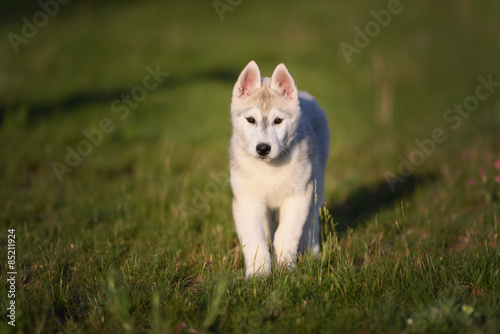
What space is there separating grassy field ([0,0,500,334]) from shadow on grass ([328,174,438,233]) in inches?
1.8

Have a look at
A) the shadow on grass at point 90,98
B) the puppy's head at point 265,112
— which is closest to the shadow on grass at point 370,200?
the puppy's head at point 265,112

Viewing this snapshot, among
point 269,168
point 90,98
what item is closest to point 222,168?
point 269,168

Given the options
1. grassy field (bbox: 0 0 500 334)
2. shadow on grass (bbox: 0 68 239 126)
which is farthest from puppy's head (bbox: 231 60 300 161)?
shadow on grass (bbox: 0 68 239 126)

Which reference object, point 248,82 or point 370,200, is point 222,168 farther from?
point 248,82

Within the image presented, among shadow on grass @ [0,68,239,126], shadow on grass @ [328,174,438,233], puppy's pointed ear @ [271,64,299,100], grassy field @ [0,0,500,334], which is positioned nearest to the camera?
grassy field @ [0,0,500,334]

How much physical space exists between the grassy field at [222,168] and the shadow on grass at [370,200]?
0.05 meters

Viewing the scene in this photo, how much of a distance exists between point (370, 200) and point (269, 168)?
2609 mm

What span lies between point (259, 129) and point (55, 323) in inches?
82.1

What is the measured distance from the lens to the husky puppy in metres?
4.01

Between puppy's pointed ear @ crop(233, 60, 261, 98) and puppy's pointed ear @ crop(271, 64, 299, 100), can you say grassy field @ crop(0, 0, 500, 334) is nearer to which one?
puppy's pointed ear @ crop(271, 64, 299, 100)

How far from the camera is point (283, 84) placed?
4348 mm

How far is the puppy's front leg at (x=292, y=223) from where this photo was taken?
13.3 ft

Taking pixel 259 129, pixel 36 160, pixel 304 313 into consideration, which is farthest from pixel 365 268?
pixel 36 160

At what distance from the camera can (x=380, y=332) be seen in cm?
291
